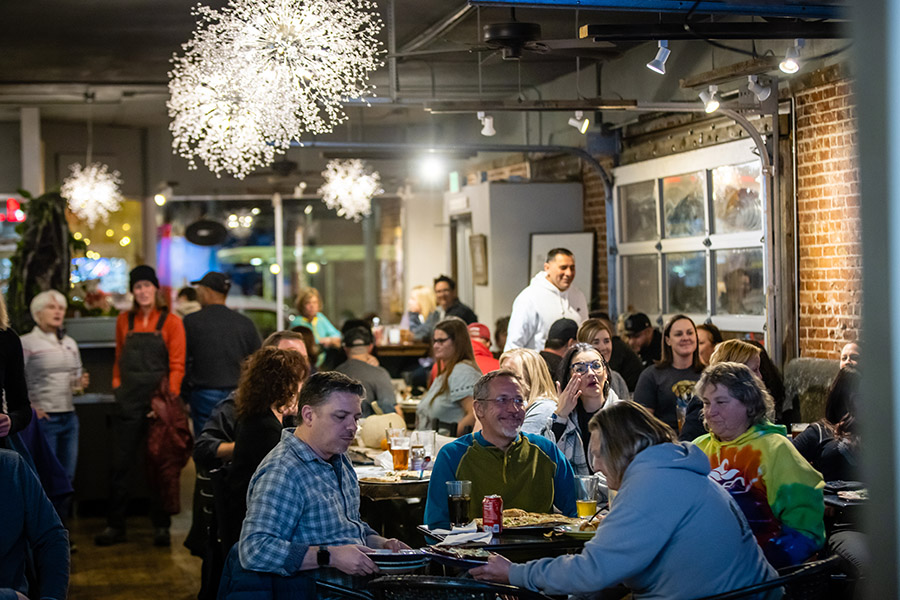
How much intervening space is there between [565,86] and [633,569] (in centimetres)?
980

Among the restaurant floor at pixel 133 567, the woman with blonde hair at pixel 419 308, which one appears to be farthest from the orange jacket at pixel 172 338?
the woman with blonde hair at pixel 419 308

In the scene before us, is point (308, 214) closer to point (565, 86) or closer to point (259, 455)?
point (565, 86)

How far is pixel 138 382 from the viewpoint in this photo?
792 centimetres

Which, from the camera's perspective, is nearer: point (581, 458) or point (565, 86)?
point (581, 458)

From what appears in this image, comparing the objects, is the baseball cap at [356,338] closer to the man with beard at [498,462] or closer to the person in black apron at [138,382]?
the person in black apron at [138,382]

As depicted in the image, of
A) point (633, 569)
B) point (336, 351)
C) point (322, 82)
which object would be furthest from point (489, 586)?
point (336, 351)

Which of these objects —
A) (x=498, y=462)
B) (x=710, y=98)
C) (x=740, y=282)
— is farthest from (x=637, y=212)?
(x=498, y=462)

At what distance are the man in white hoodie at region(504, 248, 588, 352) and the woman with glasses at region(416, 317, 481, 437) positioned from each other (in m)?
1.90

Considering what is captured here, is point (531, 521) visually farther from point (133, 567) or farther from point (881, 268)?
point (133, 567)

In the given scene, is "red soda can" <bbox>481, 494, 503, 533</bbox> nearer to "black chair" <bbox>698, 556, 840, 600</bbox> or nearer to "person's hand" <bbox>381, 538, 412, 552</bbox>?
"person's hand" <bbox>381, 538, 412, 552</bbox>

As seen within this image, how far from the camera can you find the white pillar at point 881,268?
3.80 feet

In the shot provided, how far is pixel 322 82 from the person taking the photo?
5.43 metres

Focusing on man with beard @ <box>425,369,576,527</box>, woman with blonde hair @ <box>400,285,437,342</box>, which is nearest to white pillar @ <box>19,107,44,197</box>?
woman with blonde hair @ <box>400,285,437,342</box>

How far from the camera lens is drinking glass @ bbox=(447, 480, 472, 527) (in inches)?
149
